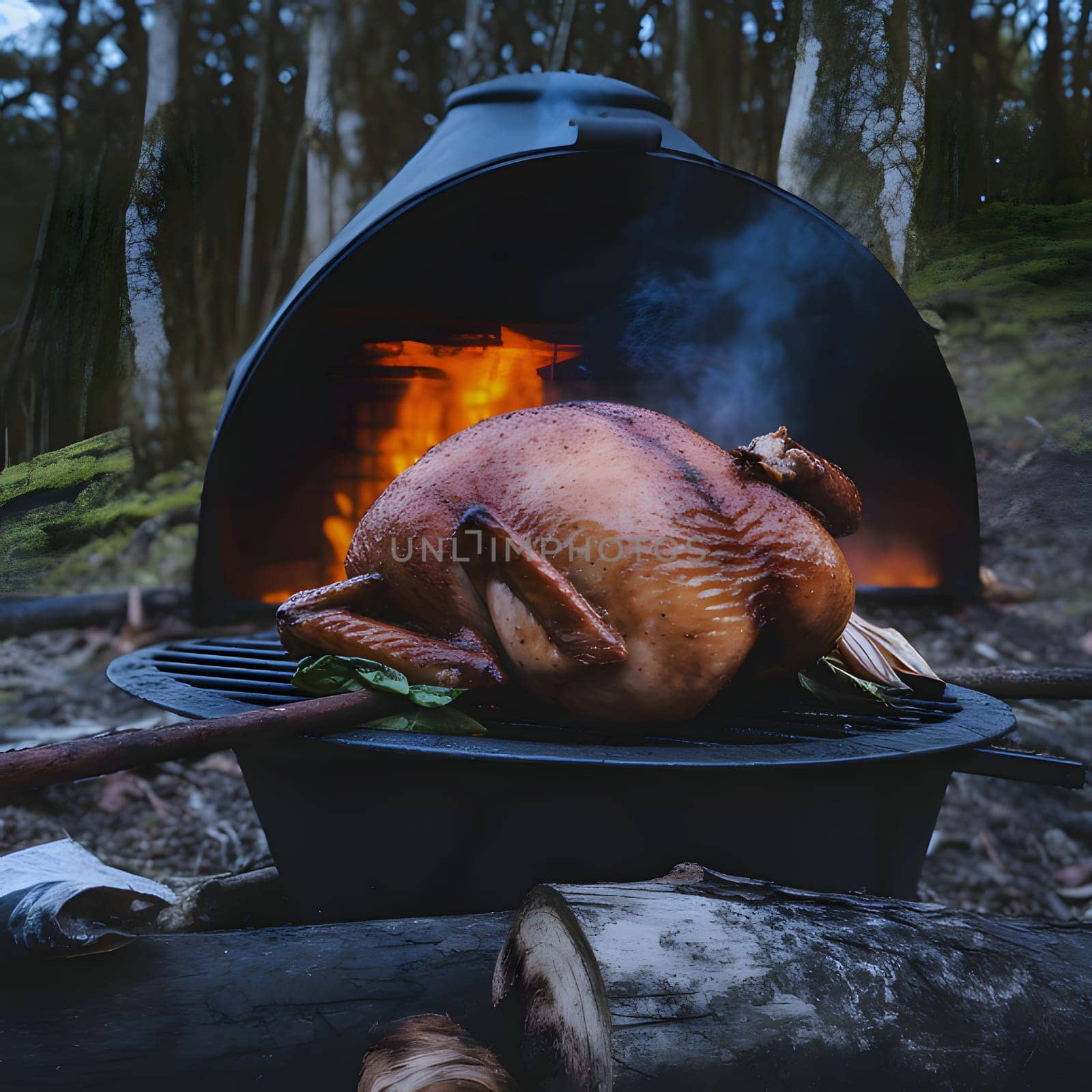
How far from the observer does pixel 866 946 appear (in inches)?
49.9

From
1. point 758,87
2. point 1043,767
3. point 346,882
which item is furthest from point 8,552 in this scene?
point 758,87

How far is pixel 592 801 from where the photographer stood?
149 cm

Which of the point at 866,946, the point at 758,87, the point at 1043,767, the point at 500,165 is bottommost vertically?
the point at 866,946

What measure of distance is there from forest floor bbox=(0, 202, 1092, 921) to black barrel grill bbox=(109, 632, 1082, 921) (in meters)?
1.50

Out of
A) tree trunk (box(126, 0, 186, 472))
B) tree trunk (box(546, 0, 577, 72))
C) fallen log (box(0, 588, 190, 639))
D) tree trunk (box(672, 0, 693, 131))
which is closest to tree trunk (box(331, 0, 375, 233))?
tree trunk (box(126, 0, 186, 472))

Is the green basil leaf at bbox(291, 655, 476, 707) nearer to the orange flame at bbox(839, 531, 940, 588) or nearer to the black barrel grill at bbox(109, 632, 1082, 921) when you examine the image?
the black barrel grill at bbox(109, 632, 1082, 921)

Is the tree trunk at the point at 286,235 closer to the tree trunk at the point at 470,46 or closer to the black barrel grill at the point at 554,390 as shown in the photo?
the black barrel grill at the point at 554,390

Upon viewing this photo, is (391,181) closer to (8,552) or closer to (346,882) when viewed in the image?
(8,552)

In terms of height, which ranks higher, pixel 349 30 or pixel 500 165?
pixel 349 30

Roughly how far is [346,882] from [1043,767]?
144 cm

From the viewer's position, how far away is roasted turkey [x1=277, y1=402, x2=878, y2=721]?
61.4 inches

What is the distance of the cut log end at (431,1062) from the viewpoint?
1.09 meters

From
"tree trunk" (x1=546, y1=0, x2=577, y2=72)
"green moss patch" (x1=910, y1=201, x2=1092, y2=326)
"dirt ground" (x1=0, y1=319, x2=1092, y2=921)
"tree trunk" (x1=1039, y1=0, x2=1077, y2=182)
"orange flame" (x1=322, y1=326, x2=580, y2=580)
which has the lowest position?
"dirt ground" (x1=0, y1=319, x2=1092, y2=921)

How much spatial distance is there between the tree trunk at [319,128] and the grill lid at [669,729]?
65.1 inches
